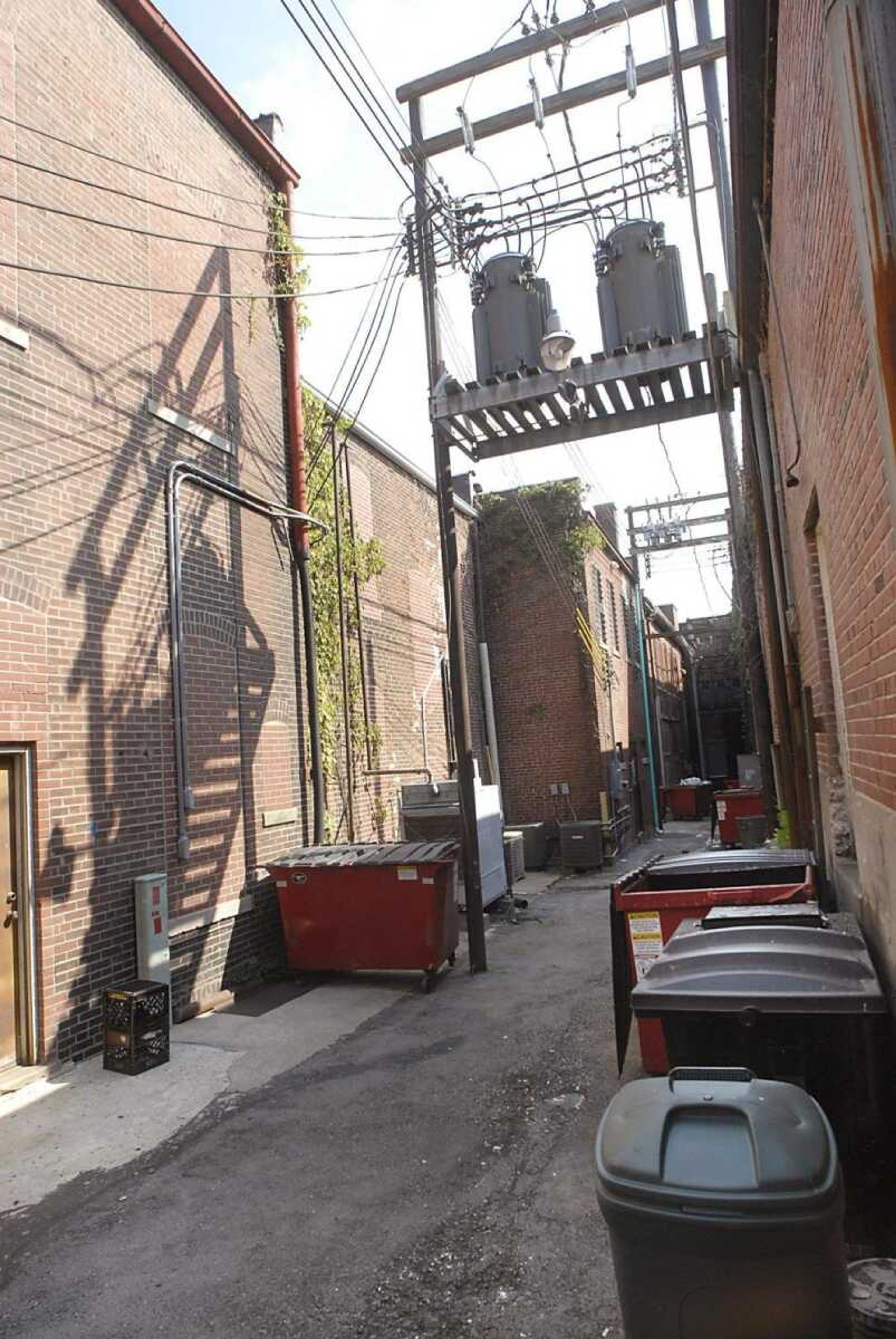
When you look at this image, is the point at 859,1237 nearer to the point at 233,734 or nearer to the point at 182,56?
the point at 233,734

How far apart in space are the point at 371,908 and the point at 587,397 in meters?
5.35

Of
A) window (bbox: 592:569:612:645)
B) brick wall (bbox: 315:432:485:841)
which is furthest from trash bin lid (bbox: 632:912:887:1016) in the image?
window (bbox: 592:569:612:645)

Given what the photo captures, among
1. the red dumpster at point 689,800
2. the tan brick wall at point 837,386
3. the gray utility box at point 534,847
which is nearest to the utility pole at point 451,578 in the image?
the tan brick wall at point 837,386

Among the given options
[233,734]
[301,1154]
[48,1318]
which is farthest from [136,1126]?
[233,734]

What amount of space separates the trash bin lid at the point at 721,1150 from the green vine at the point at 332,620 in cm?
800

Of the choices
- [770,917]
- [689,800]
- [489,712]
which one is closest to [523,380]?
[770,917]

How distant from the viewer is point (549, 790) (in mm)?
17406

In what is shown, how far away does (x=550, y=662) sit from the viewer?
17.8 m

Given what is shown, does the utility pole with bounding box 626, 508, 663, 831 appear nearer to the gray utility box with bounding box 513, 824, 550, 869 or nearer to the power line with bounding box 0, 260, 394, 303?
the gray utility box with bounding box 513, 824, 550, 869

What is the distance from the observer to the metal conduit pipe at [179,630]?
7410mm

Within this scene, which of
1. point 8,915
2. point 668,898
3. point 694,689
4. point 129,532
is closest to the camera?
point 668,898

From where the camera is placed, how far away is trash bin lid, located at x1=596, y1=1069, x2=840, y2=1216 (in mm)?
1726

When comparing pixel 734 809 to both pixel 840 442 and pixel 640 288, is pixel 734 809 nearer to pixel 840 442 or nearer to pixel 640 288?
Answer: pixel 640 288

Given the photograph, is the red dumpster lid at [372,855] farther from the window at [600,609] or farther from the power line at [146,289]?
the window at [600,609]
